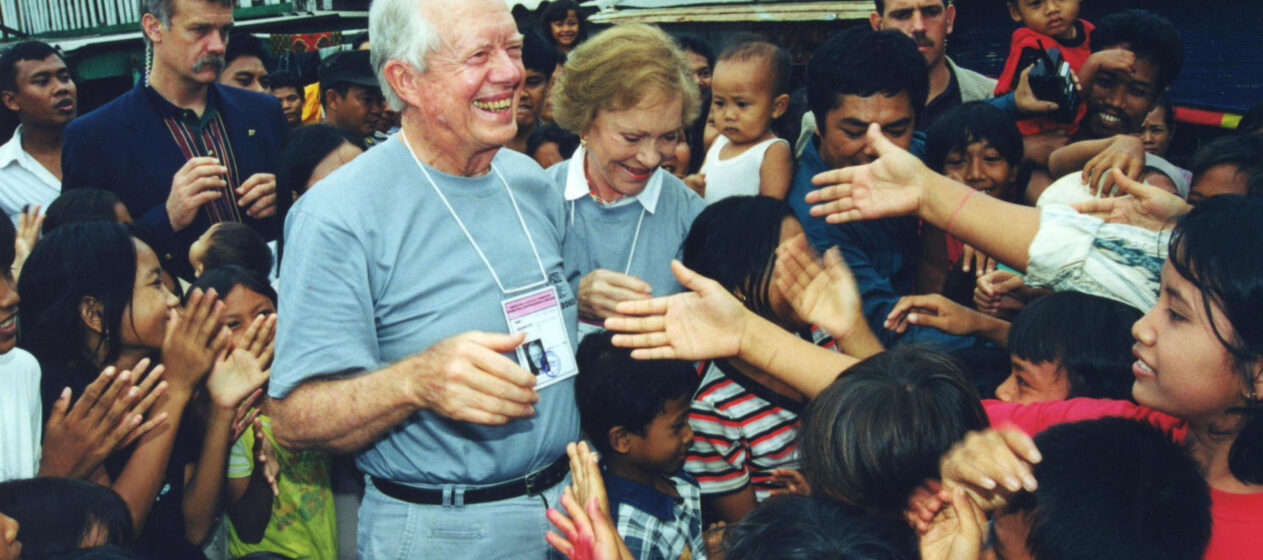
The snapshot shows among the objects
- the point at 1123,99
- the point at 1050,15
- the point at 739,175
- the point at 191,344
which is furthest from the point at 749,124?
the point at 191,344

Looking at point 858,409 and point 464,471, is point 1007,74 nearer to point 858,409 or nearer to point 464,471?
point 858,409

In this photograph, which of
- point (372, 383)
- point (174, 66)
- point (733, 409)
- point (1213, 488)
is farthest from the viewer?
point (174, 66)

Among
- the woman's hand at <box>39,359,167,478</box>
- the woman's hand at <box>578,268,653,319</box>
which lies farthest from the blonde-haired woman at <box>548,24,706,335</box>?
the woman's hand at <box>39,359,167,478</box>

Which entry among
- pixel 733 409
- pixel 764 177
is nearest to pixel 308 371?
pixel 733 409

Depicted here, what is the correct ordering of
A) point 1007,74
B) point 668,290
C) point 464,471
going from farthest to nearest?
point 1007,74 → point 668,290 → point 464,471

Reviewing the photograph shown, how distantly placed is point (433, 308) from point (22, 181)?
3.54 meters

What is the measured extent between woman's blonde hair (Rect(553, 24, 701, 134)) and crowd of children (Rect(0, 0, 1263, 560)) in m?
0.02

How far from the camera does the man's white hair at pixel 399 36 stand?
2.28m

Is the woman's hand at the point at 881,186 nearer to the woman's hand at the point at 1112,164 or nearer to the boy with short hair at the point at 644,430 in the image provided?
the boy with short hair at the point at 644,430

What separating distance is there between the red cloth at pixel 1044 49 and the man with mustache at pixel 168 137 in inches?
127

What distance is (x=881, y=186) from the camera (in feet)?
8.26

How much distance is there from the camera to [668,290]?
3139mm

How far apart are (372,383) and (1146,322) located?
5.29ft

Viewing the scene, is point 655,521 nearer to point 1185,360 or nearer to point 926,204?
point 926,204
